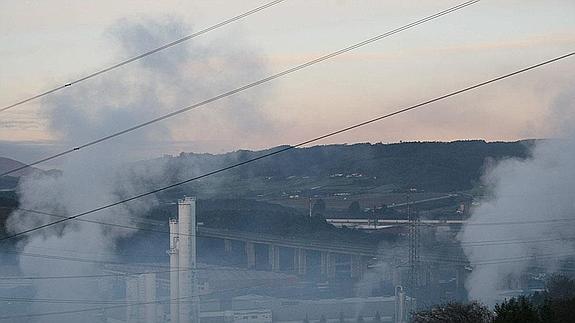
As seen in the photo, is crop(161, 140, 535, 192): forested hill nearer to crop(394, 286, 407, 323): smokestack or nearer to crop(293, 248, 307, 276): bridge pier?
crop(293, 248, 307, 276): bridge pier

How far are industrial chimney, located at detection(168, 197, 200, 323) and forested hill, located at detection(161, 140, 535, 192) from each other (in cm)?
1089

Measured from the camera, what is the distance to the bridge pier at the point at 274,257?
25.8 metres

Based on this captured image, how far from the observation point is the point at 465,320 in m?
11.5

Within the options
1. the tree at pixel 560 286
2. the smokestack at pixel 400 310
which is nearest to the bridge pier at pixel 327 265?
the smokestack at pixel 400 310

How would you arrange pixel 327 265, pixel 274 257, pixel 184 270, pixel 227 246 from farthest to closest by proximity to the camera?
pixel 227 246
pixel 274 257
pixel 327 265
pixel 184 270

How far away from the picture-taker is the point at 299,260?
2620 cm

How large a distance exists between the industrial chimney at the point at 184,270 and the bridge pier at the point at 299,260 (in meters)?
5.87

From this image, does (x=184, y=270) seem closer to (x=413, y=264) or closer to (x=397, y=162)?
(x=413, y=264)

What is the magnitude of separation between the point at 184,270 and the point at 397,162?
18.1 metres

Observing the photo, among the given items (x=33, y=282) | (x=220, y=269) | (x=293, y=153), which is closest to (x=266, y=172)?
(x=293, y=153)

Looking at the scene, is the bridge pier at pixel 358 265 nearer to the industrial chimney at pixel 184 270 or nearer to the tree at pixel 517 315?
the industrial chimney at pixel 184 270

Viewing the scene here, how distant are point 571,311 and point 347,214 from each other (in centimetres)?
1939

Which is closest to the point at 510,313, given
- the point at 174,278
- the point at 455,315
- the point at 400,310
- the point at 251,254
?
the point at 455,315

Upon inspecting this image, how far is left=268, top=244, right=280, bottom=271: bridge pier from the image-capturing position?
25803mm
